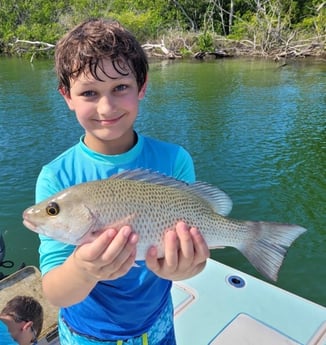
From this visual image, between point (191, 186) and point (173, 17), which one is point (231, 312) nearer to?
point (191, 186)

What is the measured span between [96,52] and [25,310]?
2389mm

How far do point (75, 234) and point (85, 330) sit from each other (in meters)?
0.71

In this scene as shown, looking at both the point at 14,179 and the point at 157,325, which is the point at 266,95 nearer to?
the point at 14,179

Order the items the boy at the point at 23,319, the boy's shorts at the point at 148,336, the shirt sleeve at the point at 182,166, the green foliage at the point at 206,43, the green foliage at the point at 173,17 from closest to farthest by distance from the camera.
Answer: the boy's shorts at the point at 148,336 < the shirt sleeve at the point at 182,166 < the boy at the point at 23,319 < the green foliage at the point at 206,43 < the green foliage at the point at 173,17

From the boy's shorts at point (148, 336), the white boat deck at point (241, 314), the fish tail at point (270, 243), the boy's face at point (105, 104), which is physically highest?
the boy's face at point (105, 104)

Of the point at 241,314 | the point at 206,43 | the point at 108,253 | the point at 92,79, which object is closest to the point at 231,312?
the point at 241,314

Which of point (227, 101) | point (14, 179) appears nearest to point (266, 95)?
point (227, 101)

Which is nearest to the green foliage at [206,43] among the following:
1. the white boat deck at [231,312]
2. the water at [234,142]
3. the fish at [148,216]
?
the water at [234,142]

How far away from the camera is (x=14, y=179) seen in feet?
31.3

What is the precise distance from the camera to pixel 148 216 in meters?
1.64

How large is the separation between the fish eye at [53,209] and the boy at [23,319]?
1.59 meters

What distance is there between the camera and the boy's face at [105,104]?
1.86m

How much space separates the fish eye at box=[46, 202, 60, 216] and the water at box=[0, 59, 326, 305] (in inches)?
204

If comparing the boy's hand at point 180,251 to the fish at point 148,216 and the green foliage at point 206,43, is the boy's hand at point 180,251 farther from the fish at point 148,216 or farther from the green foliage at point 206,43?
the green foliage at point 206,43
